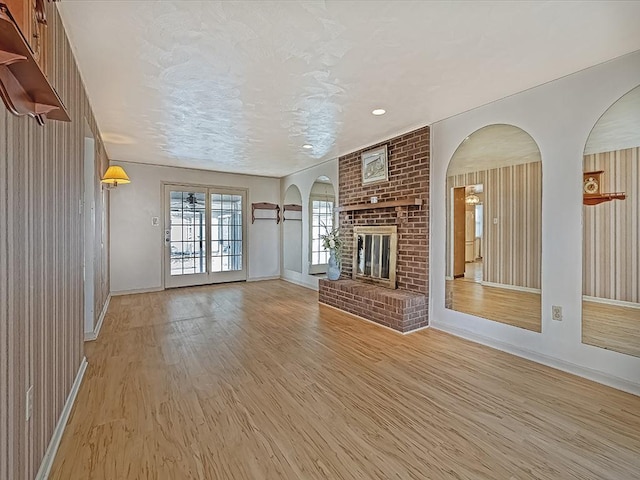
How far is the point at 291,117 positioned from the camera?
3549 millimetres

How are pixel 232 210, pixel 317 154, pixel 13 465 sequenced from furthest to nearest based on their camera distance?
pixel 232 210 → pixel 317 154 → pixel 13 465

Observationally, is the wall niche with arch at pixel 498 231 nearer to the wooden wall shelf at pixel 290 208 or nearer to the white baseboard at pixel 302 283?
the white baseboard at pixel 302 283

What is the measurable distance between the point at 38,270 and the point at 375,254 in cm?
387

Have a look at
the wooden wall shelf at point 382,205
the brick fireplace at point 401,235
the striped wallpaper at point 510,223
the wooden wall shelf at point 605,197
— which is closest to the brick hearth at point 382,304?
the brick fireplace at point 401,235

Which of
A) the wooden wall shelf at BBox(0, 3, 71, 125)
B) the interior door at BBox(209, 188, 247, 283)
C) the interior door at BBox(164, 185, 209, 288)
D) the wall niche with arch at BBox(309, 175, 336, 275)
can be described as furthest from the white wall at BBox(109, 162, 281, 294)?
the wooden wall shelf at BBox(0, 3, 71, 125)

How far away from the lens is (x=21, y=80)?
3.77 feet

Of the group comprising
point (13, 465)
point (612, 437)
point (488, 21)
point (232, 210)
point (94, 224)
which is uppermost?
→ point (488, 21)

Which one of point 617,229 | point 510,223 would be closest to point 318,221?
point 510,223

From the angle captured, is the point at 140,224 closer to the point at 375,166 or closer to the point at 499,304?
the point at 375,166

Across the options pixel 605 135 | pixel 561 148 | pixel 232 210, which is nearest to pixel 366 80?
pixel 561 148

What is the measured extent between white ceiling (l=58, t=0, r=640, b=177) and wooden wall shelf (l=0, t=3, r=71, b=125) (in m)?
0.89

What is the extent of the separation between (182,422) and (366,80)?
2860 millimetres

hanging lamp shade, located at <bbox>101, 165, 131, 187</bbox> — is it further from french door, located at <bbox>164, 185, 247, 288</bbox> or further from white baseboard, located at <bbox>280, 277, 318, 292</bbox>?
white baseboard, located at <bbox>280, 277, 318, 292</bbox>

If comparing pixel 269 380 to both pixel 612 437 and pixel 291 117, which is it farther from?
pixel 291 117
